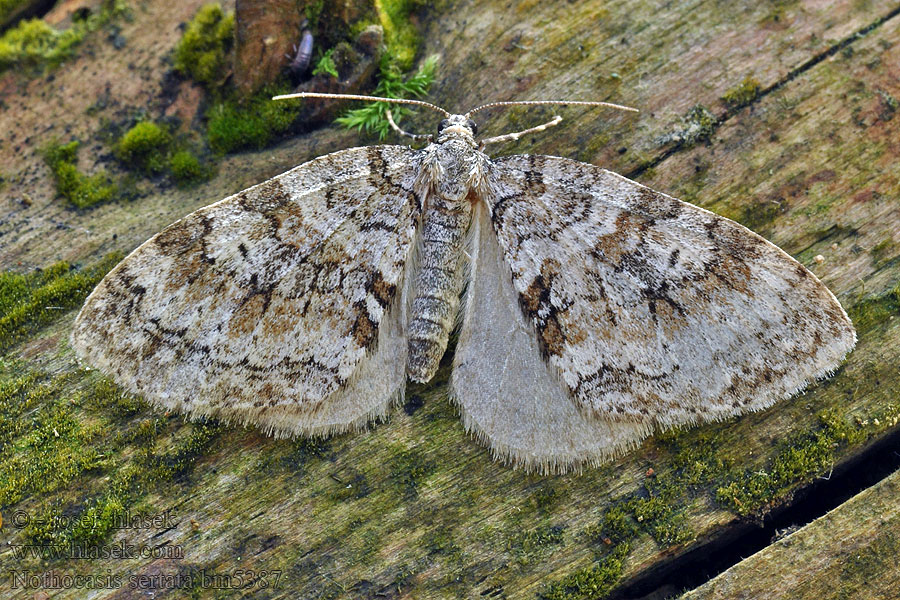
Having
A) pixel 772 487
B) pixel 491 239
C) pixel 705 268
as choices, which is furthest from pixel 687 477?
pixel 491 239

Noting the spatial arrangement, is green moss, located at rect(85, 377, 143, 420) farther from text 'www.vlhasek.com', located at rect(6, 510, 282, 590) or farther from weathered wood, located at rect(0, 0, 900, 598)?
text 'www.vlhasek.com', located at rect(6, 510, 282, 590)

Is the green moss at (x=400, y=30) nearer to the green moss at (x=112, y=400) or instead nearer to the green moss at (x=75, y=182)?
the green moss at (x=75, y=182)

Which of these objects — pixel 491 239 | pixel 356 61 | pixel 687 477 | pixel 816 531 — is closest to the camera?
pixel 816 531

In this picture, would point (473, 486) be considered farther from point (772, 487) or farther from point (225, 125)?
point (225, 125)

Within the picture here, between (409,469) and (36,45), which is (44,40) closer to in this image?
(36,45)

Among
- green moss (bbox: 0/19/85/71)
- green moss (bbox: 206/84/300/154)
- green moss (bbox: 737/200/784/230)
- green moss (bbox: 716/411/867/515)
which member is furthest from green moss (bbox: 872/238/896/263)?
green moss (bbox: 0/19/85/71)

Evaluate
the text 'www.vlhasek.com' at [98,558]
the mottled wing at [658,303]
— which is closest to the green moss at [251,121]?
the mottled wing at [658,303]

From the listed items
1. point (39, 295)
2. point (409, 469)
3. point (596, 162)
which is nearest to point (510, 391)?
point (409, 469)
